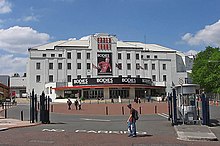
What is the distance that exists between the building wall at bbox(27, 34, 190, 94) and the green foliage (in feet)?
42.7

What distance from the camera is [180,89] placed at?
21766mm

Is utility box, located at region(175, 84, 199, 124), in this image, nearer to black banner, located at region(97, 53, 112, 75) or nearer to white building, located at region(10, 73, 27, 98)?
black banner, located at region(97, 53, 112, 75)

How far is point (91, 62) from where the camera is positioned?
307 feet

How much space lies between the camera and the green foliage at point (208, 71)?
70.1m

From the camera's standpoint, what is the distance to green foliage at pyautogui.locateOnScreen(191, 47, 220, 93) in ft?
230

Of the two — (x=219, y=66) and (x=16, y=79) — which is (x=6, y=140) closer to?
(x=219, y=66)

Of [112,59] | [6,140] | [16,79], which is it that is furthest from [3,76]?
[6,140]

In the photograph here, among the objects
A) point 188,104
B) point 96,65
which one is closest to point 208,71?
point 96,65

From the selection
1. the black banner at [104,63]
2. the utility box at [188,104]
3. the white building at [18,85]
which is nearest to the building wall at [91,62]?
the black banner at [104,63]

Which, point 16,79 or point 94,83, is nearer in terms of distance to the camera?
point 94,83

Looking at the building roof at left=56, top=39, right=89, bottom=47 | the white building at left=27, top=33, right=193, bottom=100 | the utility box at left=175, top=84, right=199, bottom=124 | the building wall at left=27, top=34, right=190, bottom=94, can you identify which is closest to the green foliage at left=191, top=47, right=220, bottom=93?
the white building at left=27, top=33, right=193, bottom=100

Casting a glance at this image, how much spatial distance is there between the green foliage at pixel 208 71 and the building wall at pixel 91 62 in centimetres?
1301

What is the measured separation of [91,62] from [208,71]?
110 ft

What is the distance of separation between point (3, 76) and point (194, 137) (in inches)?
5687
